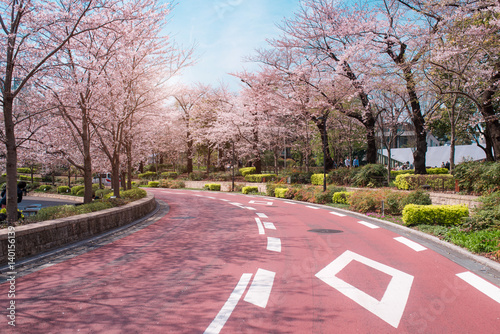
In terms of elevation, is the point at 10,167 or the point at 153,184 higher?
the point at 10,167

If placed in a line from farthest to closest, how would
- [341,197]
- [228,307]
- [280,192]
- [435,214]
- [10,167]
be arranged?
[280,192] → [341,197] → [435,214] → [10,167] → [228,307]

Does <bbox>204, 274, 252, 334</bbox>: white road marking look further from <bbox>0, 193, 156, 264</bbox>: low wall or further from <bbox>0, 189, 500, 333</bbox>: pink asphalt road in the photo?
<bbox>0, 193, 156, 264</bbox>: low wall

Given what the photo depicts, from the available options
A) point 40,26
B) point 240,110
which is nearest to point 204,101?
point 240,110

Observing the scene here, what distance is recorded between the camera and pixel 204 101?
45.8 m

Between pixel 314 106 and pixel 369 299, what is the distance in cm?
2228

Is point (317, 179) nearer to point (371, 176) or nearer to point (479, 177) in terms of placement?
point (371, 176)

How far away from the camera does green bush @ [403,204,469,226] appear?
390 inches

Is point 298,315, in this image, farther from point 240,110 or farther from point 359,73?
point 240,110

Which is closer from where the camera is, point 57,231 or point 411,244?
point 57,231

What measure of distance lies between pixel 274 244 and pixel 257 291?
11.7 ft

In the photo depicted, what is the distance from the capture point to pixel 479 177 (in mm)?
13805

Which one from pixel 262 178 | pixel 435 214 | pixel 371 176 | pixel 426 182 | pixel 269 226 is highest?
pixel 371 176

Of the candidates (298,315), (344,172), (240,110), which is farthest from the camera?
(240,110)

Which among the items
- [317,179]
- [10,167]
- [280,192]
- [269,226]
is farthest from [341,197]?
[10,167]
